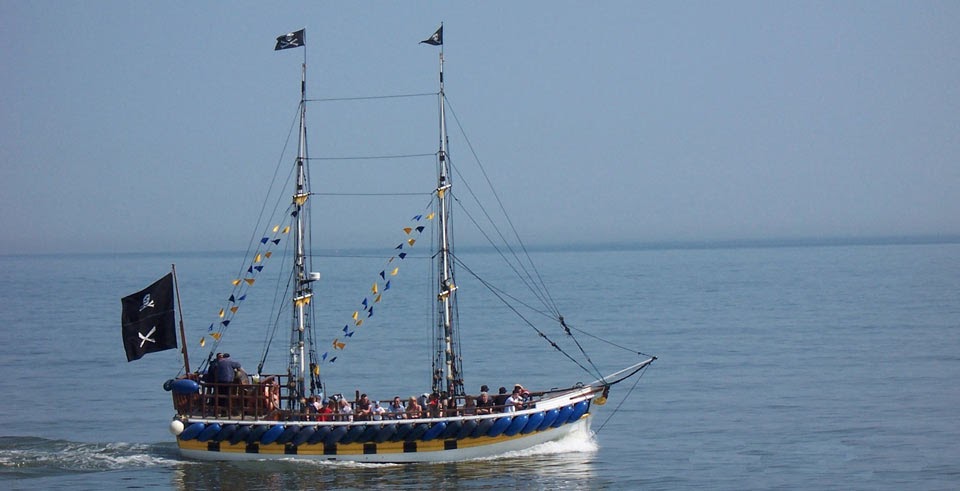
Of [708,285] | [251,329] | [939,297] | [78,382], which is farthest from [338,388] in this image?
[708,285]

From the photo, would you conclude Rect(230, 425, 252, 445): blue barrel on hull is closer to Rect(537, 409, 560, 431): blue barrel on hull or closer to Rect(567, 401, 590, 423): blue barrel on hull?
Rect(537, 409, 560, 431): blue barrel on hull

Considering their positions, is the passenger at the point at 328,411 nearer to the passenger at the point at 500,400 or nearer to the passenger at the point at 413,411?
the passenger at the point at 413,411

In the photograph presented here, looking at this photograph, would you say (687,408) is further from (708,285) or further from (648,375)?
(708,285)

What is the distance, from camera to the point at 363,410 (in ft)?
141

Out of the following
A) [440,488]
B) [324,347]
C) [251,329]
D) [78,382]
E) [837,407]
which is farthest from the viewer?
[251,329]

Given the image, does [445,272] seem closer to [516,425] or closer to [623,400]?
[516,425]

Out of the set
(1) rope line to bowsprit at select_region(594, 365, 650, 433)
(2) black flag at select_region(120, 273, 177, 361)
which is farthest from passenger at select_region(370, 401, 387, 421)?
(1) rope line to bowsprit at select_region(594, 365, 650, 433)

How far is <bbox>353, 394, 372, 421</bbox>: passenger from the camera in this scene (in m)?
42.5

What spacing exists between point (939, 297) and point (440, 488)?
8649 cm

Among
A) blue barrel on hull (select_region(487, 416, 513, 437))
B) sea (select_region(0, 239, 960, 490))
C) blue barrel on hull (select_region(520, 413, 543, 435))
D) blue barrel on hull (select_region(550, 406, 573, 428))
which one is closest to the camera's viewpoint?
sea (select_region(0, 239, 960, 490))

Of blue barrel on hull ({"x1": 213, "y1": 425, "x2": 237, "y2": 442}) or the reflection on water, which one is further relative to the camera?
blue barrel on hull ({"x1": 213, "y1": 425, "x2": 237, "y2": 442})

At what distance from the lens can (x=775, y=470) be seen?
42.3m

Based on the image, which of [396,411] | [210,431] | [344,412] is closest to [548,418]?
[396,411]

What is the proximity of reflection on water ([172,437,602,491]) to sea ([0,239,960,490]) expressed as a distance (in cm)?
11
